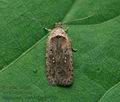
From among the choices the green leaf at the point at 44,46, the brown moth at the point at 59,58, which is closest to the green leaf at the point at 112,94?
the green leaf at the point at 44,46

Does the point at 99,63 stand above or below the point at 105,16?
below

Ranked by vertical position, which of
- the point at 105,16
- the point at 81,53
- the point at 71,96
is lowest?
the point at 71,96

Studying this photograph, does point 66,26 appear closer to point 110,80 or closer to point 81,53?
point 81,53

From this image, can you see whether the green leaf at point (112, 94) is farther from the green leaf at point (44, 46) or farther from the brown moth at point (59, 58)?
the brown moth at point (59, 58)

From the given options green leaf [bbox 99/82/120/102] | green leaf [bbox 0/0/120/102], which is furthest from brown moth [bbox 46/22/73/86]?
green leaf [bbox 99/82/120/102]

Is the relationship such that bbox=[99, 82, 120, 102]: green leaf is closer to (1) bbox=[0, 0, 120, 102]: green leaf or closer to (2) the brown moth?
(1) bbox=[0, 0, 120, 102]: green leaf

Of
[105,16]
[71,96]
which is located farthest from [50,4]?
[71,96]

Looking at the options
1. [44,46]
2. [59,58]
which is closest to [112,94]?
[59,58]
